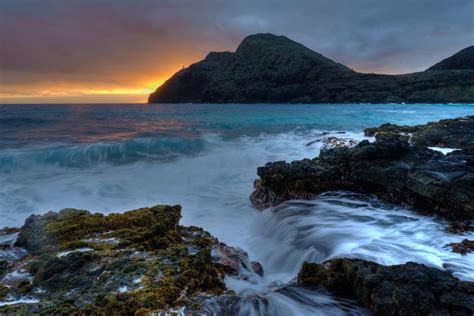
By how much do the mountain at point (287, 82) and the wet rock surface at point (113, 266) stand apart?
8923cm

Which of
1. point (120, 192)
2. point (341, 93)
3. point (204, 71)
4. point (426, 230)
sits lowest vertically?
point (120, 192)

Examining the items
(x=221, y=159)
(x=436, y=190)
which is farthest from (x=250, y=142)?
(x=436, y=190)

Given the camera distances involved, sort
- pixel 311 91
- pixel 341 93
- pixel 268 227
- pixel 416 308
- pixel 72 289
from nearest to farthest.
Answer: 1. pixel 416 308
2. pixel 72 289
3. pixel 268 227
4. pixel 341 93
5. pixel 311 91

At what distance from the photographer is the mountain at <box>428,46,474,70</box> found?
126 meters

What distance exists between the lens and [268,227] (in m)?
6.84

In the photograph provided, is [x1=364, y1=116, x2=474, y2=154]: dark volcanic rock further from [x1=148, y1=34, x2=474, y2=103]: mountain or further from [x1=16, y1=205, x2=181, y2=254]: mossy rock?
[x1=148, y1=34, x2=474, y2=103]: mountain

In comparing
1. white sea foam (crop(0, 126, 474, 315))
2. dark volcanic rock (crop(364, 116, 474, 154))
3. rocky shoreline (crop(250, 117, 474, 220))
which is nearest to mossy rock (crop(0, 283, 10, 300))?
white sea foam (crop(0, 126, 474, 315))

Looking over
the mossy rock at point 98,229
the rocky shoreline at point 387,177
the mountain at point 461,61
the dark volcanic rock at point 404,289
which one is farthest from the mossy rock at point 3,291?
the mountain at point 461,61

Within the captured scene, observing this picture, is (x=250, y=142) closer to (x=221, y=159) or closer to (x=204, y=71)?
(x=221, y=159)

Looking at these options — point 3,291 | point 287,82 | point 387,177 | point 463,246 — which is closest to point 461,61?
point 287,82

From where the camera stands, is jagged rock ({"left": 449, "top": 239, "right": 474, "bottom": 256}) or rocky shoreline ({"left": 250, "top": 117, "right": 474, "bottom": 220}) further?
rocky shoreline ({"left": 250, "top": 117, "right": 474, "bottom": 220})

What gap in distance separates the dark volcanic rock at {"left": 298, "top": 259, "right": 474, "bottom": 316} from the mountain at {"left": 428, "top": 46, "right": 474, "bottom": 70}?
157150mm

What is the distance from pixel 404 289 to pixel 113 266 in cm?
319

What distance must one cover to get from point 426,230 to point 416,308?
295cm
